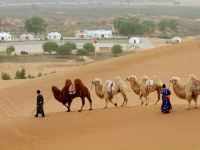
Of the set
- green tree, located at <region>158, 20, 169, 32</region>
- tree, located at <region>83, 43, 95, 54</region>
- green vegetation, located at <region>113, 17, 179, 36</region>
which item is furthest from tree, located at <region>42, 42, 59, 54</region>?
green tree, located at <region>158, 20, 169, 32</region>

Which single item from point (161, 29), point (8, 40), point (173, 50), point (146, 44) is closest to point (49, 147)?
point (173, 50)

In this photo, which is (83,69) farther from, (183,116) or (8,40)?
(8,40)

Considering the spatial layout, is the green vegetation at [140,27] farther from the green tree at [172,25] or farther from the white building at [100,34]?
the white building at [100,34]


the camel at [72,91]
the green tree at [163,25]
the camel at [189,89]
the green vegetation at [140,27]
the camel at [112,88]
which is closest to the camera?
the camel at [189,89]

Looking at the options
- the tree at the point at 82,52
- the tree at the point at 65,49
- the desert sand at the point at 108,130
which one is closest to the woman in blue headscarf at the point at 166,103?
the desert sand at the point at 108,130

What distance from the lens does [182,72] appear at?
86.3 ft

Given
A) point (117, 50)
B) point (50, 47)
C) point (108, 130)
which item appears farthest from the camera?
point (50, 47)

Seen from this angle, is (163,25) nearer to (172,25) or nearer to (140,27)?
(172,25)

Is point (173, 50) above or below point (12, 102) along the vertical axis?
above

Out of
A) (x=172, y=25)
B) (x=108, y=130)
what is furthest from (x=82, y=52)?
(x=108, y=130)

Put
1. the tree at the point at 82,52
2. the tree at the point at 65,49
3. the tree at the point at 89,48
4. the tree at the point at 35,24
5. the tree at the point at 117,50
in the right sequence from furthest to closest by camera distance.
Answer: the tree at the point at 35,24
the tree at the point at 89,48
the tree at the point at 65,49
the tree at the point at 82,52
the tree at the point at 117,50

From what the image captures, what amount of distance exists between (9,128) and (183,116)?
478cm

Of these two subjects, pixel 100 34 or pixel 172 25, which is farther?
pixel 172 25

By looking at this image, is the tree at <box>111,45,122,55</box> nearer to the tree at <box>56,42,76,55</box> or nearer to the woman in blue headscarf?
the tree at <box>56,42,76,55</box>
